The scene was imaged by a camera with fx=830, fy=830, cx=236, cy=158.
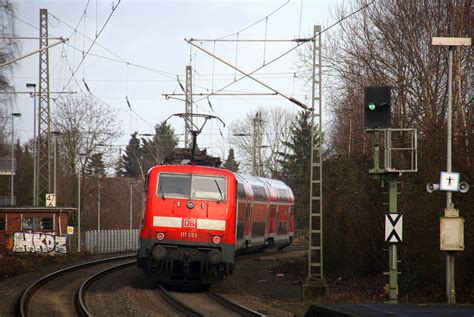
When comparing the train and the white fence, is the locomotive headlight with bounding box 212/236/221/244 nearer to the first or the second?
the train

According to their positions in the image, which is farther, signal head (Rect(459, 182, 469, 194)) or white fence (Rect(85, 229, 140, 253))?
white fence (Rect(85, 229, 140, 253))

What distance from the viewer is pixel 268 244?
35000 millimetres

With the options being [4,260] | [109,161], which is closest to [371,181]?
[4,260]

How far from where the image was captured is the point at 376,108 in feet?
54.8

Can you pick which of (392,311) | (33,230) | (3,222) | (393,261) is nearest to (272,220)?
(33,230)

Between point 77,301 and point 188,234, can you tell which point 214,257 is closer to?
point 188,234

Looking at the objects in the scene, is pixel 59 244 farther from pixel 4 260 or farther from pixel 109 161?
pixel 109 161

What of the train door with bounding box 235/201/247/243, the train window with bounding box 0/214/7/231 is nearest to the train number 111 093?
the train door with bounding box 235/201/247/243

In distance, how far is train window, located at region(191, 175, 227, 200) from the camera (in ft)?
69.2

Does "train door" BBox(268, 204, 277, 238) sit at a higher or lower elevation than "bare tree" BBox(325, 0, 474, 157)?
lower

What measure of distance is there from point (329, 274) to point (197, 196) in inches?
298

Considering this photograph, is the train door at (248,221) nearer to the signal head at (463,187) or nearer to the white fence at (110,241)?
→ the signal head at (463,187)

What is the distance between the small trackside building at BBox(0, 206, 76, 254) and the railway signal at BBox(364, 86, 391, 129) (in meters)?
24.6

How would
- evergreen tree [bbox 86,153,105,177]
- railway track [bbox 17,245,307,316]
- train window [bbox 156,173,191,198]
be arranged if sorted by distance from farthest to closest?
1. evergreen tree [bbox 86,153,105,177]
2. train window [bbox 156,173,191,198]
3. railway track [bbox 17,245,307,316]
